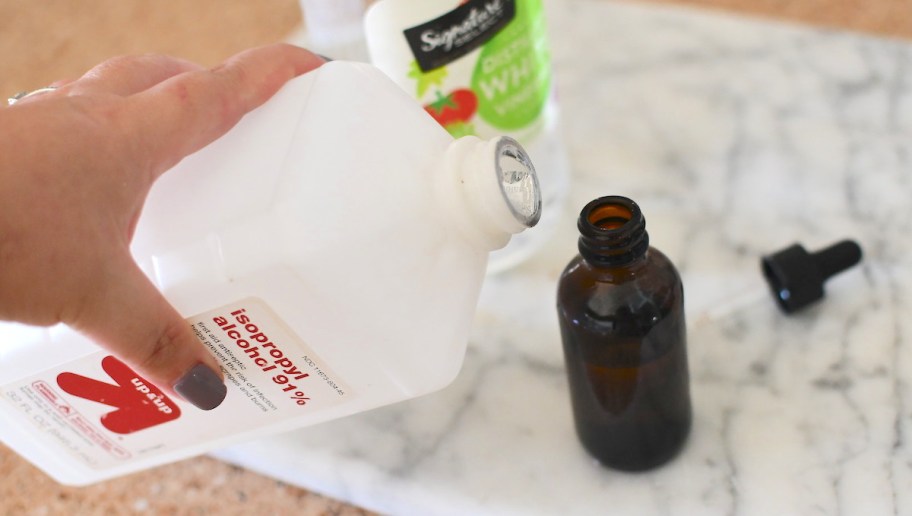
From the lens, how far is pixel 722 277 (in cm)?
62

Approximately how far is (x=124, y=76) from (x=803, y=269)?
0.40m

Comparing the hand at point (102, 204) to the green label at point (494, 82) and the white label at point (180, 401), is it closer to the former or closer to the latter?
the white label at point (180, 401)

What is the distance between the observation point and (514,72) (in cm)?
59

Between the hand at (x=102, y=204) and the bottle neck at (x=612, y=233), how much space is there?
169mm

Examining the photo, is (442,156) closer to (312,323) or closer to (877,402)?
(312,323)

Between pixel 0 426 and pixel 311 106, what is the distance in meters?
0.25

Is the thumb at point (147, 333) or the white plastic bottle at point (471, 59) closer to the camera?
the thumb at point (147, 333)

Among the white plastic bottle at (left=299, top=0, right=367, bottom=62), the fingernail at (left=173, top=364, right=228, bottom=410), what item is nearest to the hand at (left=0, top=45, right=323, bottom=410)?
the fingernail at (left=173, top=364, right=228, bottom=410)

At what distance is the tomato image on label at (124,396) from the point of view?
1.52 feet

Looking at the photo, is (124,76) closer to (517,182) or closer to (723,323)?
(517,182)

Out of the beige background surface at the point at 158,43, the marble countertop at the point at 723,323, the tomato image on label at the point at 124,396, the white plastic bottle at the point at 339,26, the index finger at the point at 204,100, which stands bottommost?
the marble countertop at the point at 723,323

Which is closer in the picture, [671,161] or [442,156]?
[442,156]

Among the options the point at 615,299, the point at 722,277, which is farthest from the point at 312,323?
the point at 722,277

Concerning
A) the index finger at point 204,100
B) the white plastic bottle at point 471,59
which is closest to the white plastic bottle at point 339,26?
the white plastic bottle at point 471,59
